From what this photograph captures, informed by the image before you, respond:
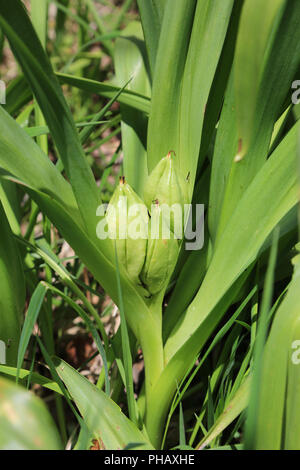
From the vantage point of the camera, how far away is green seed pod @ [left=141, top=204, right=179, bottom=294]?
627 millimetres

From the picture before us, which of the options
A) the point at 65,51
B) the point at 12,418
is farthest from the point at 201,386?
the point at 65,51

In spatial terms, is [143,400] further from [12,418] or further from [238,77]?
[238,77]

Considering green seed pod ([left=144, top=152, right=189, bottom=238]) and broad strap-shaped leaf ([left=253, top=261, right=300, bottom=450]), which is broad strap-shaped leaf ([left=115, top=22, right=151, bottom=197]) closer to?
green seed pod ([left=144, top=152, right=189, bottom=238])

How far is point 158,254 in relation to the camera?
0.63 m

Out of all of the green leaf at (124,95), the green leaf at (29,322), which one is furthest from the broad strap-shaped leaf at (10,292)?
the green leaf at (124,95)

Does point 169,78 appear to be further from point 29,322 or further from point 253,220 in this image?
point 29,322

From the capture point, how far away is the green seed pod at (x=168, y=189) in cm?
63

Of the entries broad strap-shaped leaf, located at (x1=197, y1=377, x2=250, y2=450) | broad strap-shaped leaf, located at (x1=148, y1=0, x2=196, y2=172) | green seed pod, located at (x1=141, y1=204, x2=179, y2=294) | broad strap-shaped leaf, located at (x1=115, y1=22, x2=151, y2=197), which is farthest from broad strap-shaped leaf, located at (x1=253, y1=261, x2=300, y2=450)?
broad strap-shaped leaf, located at (x1=115, y1=22, x2=151, y2=197)

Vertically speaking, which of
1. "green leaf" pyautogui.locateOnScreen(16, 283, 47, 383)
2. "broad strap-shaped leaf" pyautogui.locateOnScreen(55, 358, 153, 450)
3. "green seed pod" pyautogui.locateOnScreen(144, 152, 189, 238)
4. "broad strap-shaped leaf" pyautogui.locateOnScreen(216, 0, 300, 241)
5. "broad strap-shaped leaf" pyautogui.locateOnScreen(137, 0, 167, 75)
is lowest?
"broad strap-shaped leaf" pyautogui.locateOnScreen(55, 358, 153, 450)

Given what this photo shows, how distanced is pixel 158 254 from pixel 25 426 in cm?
29

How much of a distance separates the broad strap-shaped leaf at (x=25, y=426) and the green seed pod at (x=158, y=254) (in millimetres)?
265

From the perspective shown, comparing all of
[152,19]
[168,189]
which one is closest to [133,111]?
[152,19]

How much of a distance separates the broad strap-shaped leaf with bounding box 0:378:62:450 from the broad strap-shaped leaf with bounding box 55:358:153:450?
0.55ft
